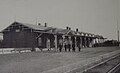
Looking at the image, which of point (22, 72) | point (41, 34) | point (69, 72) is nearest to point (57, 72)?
point (69, 72)

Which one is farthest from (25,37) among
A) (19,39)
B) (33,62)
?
(33,62)

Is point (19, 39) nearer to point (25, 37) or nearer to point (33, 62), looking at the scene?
point (25, 37)

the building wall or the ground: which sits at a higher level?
the building wall

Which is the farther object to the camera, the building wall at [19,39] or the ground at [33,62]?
the building wall at [19,39]

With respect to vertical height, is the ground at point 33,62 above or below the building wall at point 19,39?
below

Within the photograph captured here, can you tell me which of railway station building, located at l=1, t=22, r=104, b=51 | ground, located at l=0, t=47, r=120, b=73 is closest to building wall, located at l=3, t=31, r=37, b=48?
railway station building, located at l=1, t=22, r=104, b=51

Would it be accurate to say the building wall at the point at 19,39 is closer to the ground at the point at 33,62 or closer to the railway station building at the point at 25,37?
the railway station building at the point at 25,37

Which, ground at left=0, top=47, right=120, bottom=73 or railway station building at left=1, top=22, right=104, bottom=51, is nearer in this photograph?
ground at left=0, top=47, right=120, bottom=73

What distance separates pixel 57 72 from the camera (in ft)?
34.2

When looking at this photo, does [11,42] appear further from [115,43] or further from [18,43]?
[115,43]

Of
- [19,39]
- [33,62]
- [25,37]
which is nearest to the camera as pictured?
[33,62]

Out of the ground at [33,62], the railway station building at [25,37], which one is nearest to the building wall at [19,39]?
the railway station building at [25,37]

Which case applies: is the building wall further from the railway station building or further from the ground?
the ground

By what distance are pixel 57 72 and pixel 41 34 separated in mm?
24243
